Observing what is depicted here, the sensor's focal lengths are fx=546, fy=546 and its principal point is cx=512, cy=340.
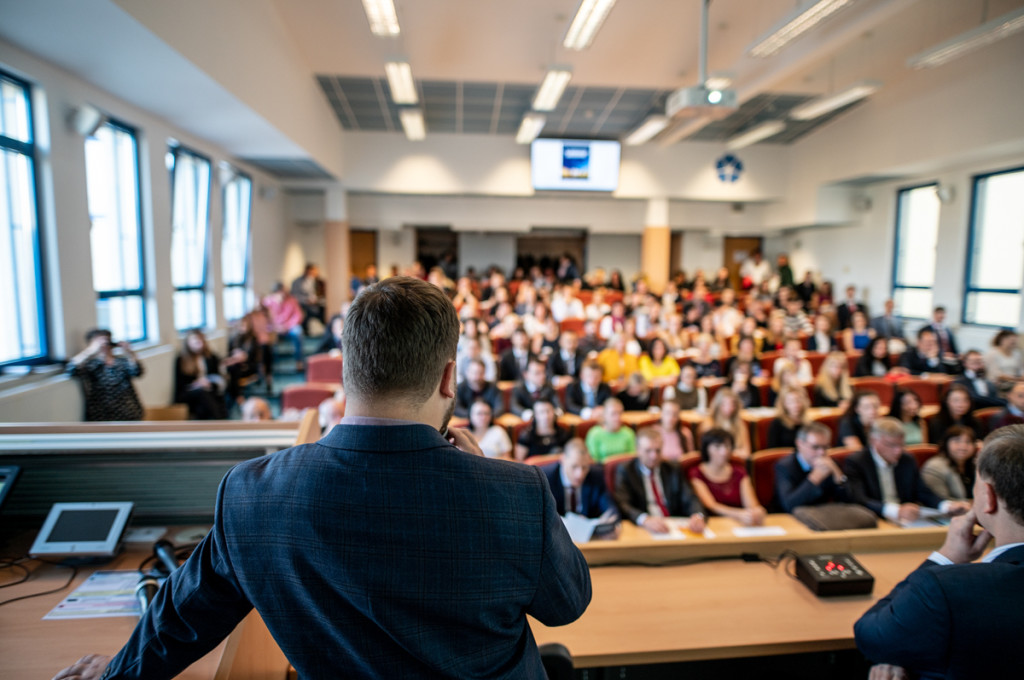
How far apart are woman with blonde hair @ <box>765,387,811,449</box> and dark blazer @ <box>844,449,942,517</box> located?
0.93 m

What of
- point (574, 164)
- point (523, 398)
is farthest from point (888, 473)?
point (574, 164)

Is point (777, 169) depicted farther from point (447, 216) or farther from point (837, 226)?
point (447, 216)

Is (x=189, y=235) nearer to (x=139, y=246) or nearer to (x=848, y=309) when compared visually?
(x=139, y=246)

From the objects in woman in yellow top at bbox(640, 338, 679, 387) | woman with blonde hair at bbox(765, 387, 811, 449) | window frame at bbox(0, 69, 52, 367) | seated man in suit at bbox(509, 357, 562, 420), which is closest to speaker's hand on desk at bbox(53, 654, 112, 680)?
window frame at bbox(0, 69, 52, 367)

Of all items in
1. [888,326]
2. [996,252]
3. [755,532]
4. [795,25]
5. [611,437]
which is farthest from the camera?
[888,326]

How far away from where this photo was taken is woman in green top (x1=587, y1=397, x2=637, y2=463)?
4.23 m

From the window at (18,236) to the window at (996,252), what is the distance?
11145 mm

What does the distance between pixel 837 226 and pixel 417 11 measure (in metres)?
9.16

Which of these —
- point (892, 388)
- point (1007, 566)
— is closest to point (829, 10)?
point (892, 388)

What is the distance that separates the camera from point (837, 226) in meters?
11.1

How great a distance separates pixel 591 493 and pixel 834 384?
3.85 metres

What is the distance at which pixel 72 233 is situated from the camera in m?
4.42

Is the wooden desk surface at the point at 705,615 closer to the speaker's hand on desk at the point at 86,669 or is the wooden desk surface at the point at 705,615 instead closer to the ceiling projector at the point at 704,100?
the speaker's hand on desk at the point at 86,669

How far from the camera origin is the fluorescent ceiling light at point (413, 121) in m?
8.28
